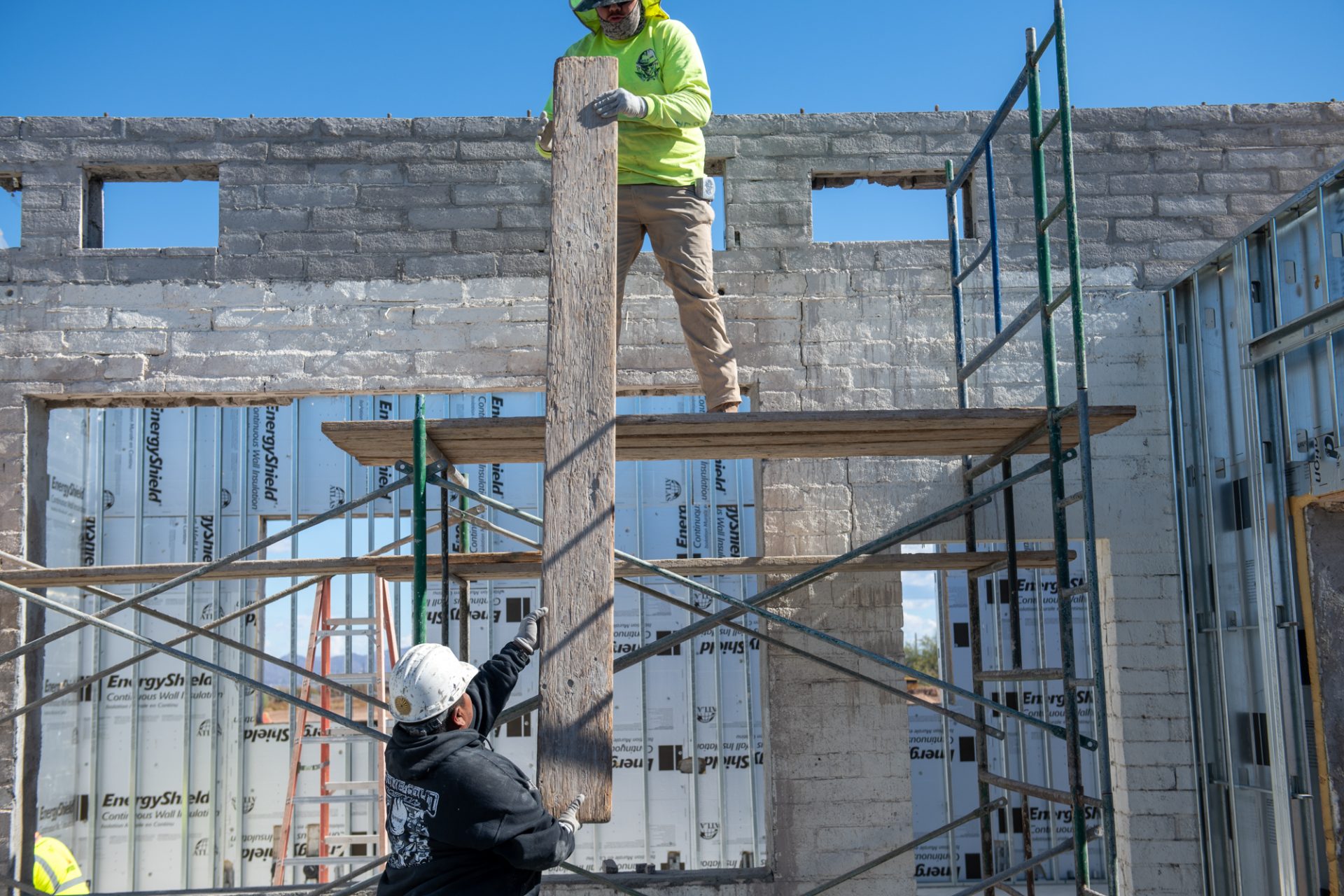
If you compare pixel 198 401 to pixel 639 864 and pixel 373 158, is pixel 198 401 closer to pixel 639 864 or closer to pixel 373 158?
pixel 373 158

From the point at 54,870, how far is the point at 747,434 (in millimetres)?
5304

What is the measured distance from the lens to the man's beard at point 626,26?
4.75 meters

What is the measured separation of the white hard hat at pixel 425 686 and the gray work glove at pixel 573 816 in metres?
0.42

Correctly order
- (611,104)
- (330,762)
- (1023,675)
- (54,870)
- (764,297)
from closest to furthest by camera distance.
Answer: (611,104), (1023,675), (764,297), (54,870), (330,762)

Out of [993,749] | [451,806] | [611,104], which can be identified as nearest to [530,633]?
[451,806]

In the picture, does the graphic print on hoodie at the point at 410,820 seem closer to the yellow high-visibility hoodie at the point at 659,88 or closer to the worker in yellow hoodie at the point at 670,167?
the worker in yellow hoodie at the point at 670,167

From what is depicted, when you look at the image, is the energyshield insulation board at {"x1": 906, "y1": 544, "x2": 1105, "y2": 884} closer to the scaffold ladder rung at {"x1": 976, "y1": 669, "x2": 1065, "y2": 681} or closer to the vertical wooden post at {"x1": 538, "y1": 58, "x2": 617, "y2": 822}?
the scaffold ladder rung at {"x1": 976, "y1": 669, "x2": 1065, "y2": 681}

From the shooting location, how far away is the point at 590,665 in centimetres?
336

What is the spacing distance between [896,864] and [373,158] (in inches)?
175

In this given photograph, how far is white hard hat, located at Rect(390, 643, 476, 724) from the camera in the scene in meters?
2.99

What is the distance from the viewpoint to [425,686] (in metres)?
2.99

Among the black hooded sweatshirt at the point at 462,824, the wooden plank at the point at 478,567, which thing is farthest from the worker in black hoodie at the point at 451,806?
the wooden plank at the point at 478,567

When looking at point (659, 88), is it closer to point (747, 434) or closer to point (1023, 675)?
point (747, 434)

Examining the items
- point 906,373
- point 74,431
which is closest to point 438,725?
point 906,373
